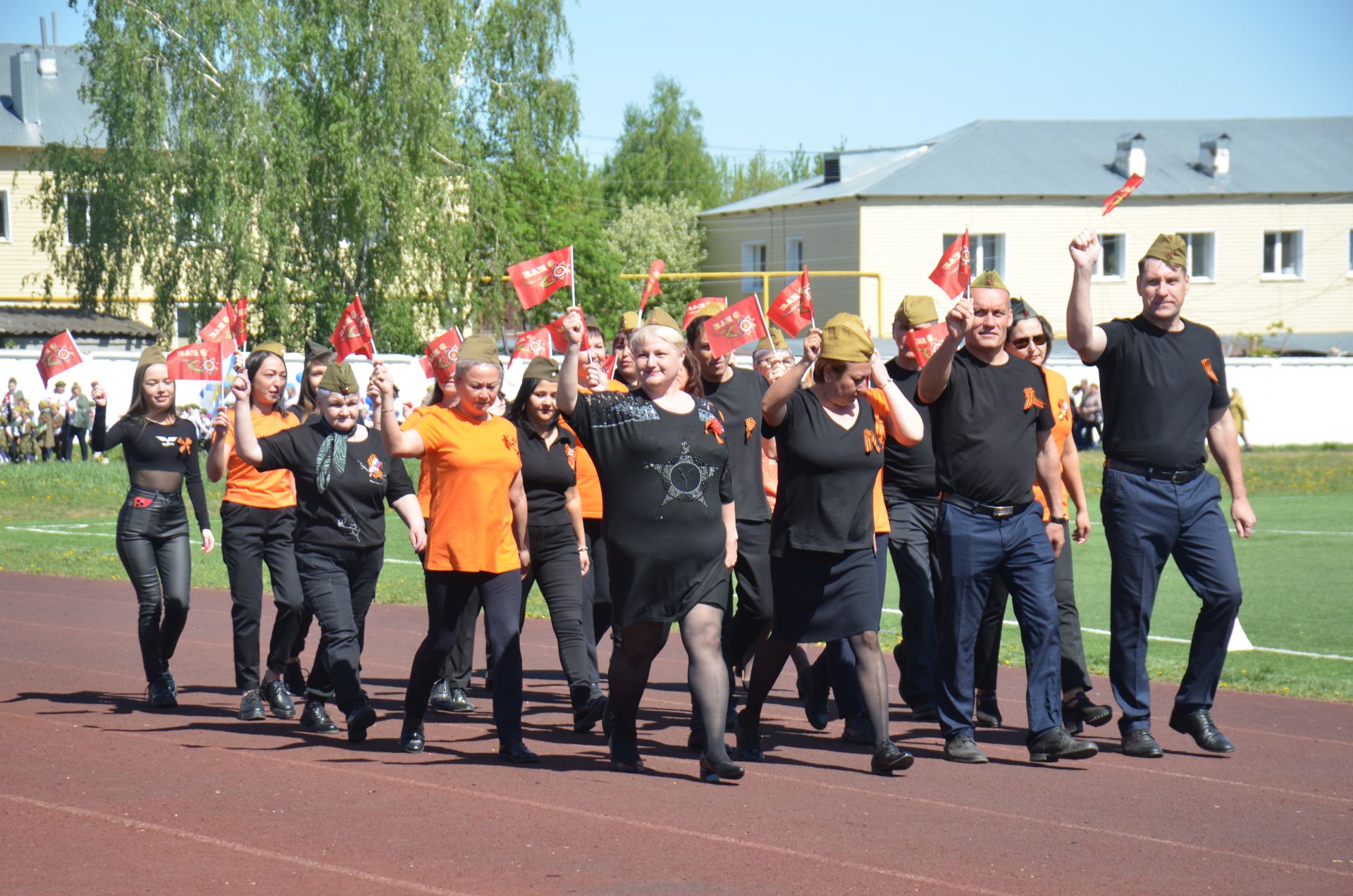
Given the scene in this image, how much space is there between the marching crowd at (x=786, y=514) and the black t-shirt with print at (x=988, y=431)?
1 cm

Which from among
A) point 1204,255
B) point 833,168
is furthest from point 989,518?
point 833,168

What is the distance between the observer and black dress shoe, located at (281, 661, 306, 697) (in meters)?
9.33

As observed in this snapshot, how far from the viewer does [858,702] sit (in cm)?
805

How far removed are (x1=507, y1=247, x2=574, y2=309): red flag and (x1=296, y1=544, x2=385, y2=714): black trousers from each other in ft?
9.73

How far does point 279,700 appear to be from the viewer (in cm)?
866

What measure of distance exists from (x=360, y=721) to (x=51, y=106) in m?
55.2

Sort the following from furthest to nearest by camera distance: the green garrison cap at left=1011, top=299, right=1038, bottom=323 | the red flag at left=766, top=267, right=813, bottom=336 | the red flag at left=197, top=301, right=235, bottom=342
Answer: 1. the red flag at left=766, top=267, right=813, bottom=336
2. the red flag at left=197, top=301, right=235, bottom=342
3. the green garrison cap at left=1011, top=299, right=1038, bottom=323

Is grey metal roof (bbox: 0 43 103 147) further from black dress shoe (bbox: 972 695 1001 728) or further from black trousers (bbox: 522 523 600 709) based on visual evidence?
black dress shoe (bbox: 972 695 1001 728)

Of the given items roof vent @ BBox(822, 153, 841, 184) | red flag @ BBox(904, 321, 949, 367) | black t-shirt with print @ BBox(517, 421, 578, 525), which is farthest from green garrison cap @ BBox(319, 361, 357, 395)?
roof vent @ BBox(822, 153, 841, 184)

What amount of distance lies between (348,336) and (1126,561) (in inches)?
190

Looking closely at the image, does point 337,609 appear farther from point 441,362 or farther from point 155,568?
point 155,568

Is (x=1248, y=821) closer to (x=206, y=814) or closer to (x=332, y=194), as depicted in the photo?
(x=206, y=814)

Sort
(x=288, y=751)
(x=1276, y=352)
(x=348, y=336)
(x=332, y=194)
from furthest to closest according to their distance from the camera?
(x=1276, y=352)
(x=332, y=194)
(x=348, y=336)
(x=288, y=751)

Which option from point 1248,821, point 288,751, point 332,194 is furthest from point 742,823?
point 332,194
